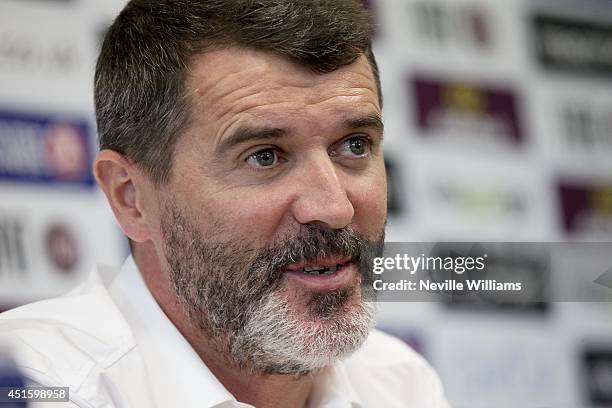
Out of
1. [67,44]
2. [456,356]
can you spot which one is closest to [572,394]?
[456,356]

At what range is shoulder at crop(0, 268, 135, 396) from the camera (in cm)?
156

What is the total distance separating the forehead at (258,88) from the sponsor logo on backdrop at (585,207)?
8.56 ft

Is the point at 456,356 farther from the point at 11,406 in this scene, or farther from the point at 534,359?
the point at 11,406

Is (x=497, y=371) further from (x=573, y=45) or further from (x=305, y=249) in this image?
(x=305, y=249)

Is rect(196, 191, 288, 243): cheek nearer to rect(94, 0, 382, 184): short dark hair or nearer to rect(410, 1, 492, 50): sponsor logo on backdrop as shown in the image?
rect(94, 0, 382, 184): short dark hair

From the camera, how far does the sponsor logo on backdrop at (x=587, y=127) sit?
13.7 ft

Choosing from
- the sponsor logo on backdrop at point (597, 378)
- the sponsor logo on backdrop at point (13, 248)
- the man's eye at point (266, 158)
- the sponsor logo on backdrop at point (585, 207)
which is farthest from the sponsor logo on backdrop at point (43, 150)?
the sponsor logo on backdrop at point (597, 378)

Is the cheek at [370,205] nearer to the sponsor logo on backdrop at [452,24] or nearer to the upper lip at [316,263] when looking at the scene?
the upper lip at [316,263]

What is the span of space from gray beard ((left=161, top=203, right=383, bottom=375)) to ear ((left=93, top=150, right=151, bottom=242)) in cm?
8

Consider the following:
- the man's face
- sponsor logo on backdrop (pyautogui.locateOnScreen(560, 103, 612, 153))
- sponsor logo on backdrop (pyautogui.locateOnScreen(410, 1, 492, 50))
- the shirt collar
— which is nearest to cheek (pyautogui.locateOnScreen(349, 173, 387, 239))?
the man's face

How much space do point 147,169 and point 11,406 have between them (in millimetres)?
472

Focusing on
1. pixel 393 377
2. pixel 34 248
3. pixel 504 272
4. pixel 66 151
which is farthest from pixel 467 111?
pixel 393 377

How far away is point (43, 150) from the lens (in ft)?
10.3

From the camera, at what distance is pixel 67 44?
3186 mm
